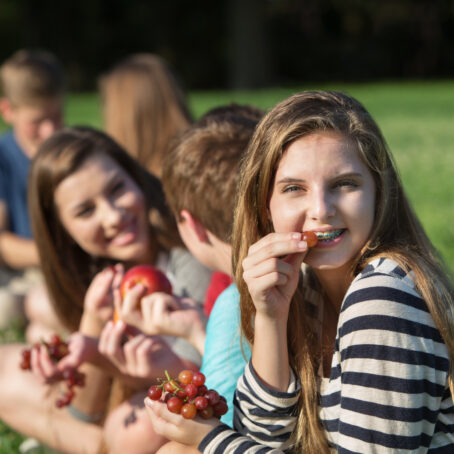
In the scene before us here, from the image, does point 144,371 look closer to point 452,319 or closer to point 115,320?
point 115,320

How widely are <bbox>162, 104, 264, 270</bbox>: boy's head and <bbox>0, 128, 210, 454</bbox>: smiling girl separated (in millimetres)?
486

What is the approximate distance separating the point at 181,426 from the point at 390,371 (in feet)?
1.92

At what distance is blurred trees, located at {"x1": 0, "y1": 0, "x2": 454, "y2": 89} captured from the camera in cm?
3625

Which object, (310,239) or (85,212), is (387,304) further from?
(85,212)

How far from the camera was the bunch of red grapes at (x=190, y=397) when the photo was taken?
6.30 feet

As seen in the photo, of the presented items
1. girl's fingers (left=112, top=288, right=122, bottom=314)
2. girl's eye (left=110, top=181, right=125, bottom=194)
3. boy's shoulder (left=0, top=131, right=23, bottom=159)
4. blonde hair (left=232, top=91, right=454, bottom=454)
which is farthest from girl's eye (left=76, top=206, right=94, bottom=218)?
boy's shoulder (left=0, top=131, right=23, bottom=159)

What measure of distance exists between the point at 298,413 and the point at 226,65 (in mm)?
36637

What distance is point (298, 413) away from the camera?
2.05 metres

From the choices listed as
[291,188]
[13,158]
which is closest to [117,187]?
[291,188]

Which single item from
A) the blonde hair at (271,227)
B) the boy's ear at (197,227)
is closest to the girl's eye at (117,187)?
the boy's ear at (197,227)

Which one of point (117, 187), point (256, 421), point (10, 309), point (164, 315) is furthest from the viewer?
point (10, 309)

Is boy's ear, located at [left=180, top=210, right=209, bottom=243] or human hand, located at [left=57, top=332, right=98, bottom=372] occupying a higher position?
boy's ear, located at [left=180, top=210, right=209, bottom=243]

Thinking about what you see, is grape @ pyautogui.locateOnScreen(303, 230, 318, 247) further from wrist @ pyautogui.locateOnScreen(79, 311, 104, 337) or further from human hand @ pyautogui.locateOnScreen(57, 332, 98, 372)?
wrist @ pyautogui.locateOnScreen(79, 311, 104, 337)

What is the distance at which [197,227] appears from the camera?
2756mm
